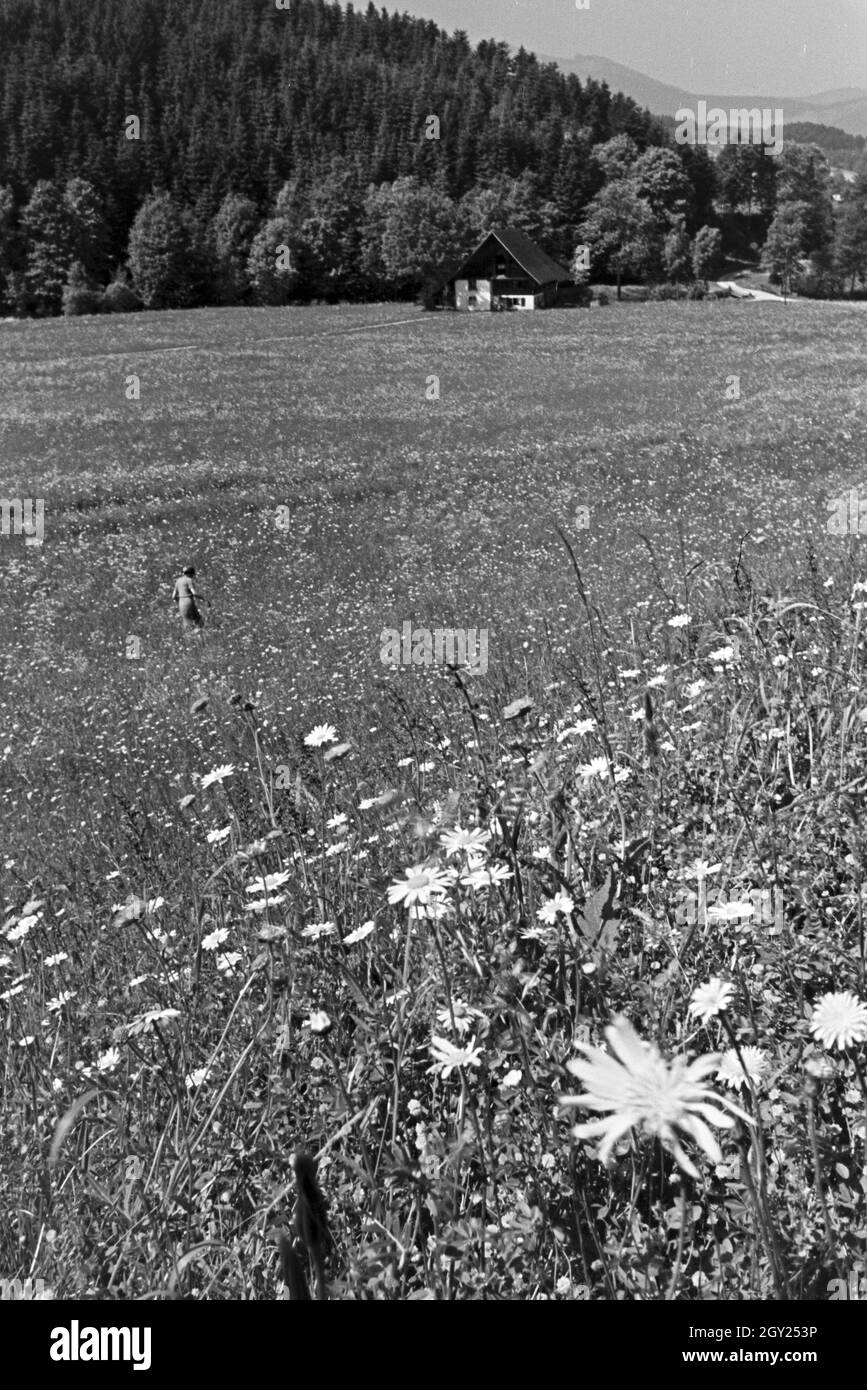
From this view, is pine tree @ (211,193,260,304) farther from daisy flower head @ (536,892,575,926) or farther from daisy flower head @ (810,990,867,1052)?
daisy flower head @ (810,990,867,1052)

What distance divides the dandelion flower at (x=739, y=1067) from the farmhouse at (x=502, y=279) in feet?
279

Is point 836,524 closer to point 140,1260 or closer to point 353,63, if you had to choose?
point 140,1260

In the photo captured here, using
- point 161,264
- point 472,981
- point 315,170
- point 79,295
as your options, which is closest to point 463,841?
point 472,981

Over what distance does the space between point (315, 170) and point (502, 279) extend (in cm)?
3763

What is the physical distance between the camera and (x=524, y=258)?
85.2 m

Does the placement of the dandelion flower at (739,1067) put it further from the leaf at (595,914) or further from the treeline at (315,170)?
the treeline at (315,170)

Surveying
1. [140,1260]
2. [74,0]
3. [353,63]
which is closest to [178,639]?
[140,1260]

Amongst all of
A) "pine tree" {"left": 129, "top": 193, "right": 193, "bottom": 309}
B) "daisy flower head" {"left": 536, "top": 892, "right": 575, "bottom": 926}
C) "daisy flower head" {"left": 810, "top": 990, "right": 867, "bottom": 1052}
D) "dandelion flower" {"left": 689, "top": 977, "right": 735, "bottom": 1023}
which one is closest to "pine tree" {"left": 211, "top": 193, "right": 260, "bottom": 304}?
"pine tree" {"left": 129, "top": 193, "right": 193, "bottom": 309}

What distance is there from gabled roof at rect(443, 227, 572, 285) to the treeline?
251 cm

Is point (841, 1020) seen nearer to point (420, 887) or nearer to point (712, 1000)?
point (712, 1000)

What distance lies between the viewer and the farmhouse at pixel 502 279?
274 feet

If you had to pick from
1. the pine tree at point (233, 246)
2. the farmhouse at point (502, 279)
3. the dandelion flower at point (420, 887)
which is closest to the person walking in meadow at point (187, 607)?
the dandelion flower at point (420, 887)
